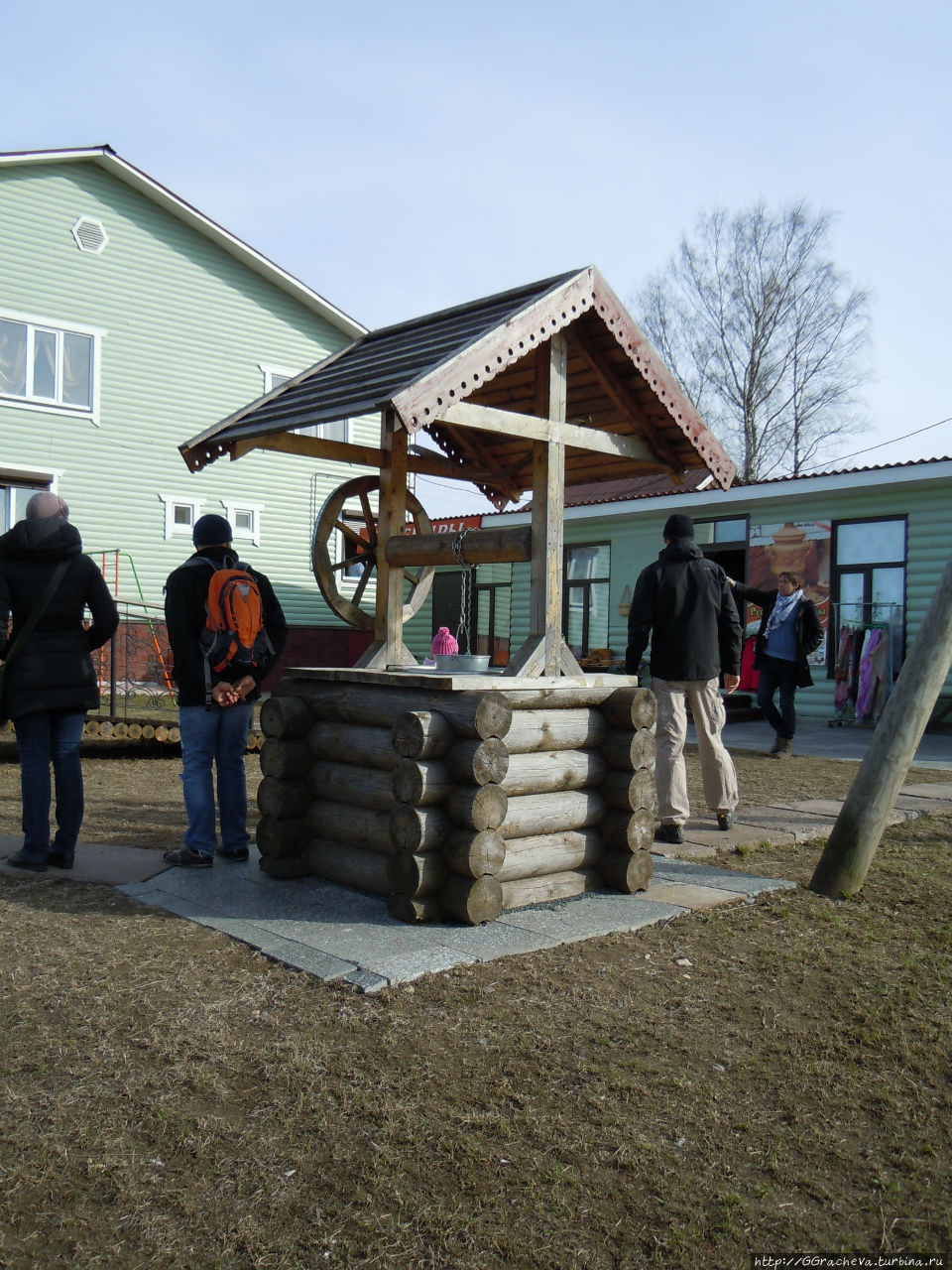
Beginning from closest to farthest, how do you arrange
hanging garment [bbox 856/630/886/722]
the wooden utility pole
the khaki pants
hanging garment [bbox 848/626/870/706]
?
the wooden utility pole < the khaki pants < hanging garment [bbox 856/630/886/722] < hanging garment [bbox 848/626/870/706]

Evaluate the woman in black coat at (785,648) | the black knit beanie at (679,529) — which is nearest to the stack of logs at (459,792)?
the black knit beanie at (679,529)

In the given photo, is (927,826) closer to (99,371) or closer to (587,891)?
(587,891)

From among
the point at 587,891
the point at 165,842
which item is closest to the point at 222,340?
the point at 165,842

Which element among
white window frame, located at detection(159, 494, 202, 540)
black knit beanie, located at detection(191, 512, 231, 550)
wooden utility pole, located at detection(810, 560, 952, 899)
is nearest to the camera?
wooden utility pole, located at detection(810, 560, 952, 899)

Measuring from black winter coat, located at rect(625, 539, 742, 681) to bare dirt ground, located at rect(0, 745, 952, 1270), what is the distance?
6.92 ft

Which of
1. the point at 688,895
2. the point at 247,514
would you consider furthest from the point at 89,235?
the point at 688,895

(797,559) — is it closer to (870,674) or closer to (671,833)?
(870,674)

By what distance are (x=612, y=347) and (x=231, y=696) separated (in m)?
2.74

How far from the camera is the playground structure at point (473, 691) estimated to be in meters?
4.57

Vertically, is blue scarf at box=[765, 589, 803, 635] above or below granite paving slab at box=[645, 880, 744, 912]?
above

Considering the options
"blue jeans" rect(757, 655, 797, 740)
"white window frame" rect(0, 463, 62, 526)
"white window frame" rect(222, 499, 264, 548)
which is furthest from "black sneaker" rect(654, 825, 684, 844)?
"white window frame" rect(222, 499, 264, 548)

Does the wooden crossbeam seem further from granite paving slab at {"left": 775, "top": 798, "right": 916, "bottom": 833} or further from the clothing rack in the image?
the clothing rack

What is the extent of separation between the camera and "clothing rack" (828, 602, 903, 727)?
1520 cm

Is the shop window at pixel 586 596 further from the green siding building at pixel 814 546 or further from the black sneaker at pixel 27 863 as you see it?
the black sneaker at pixel 27 863
